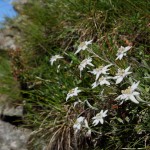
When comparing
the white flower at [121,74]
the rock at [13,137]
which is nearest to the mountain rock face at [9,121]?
the rock at [13,137]

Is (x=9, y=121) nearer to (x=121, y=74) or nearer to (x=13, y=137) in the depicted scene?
(x=13, y=137)

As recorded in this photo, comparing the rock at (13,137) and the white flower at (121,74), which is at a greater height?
the white flower at (121,74)

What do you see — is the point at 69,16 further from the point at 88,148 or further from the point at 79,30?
the point at 88,148

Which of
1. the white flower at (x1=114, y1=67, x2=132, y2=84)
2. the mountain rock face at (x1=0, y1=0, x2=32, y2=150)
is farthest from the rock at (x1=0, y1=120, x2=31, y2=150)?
the white flower at (x1=114, y1=67, x2=132, y2=84)

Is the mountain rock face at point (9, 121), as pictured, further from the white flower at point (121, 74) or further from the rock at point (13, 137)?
the white flower at point (121, 74)

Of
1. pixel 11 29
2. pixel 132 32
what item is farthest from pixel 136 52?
pixel 11 29

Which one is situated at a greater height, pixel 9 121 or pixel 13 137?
pixel 9 121

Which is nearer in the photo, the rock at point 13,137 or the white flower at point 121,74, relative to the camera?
the white flower at point 121,74

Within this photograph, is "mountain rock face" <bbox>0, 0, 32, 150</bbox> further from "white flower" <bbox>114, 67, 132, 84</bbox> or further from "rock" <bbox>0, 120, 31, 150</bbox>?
"white flower" <bbox>114, 67, 132, 84</bbox>

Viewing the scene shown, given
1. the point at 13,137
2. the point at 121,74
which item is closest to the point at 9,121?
the point at 13,137
